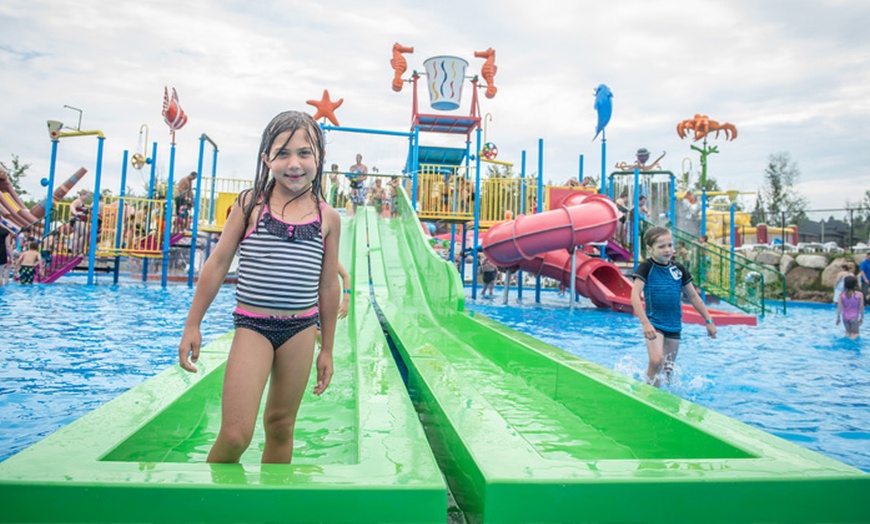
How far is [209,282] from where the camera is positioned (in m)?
2.17

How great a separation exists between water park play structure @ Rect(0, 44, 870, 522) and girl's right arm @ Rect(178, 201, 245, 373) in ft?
1.29

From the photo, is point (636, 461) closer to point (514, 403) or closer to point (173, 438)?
point (514, 403)

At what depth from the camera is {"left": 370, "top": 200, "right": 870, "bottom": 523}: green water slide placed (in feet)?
6.17

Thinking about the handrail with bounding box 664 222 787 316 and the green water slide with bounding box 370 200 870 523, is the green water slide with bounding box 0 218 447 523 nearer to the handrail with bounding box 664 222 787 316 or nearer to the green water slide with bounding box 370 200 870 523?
the green water slide with bounding box 370 200 870 523

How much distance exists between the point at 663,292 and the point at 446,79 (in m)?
11.1

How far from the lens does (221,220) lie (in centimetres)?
1623

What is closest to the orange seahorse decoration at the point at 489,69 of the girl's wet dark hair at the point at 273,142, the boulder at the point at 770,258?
the boulder at the point at 770,258

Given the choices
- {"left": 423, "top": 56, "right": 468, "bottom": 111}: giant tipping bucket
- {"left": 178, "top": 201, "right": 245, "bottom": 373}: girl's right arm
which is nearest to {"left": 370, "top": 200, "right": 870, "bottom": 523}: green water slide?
{"left": 178, "top": 201, "right": 245, "bottom": 373}: girl's right arm

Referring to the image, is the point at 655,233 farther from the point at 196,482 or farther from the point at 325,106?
the point at 325,106

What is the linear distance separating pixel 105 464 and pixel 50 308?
9.32m

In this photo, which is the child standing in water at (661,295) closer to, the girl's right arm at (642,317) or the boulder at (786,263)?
the girl's right arm at (642,317)

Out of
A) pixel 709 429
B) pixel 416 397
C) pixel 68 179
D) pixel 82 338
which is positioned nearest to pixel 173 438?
pixel 416 397

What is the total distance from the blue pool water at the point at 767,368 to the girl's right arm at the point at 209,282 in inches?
136

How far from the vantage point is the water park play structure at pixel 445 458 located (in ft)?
5.63
